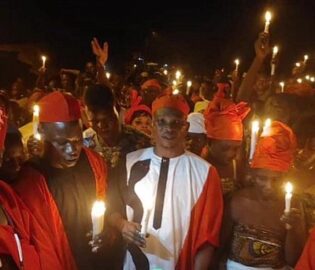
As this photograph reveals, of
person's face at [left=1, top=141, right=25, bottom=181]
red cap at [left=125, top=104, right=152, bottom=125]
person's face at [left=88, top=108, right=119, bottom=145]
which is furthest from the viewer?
red cap at [left=125, top=104, right=152, bottom=125]

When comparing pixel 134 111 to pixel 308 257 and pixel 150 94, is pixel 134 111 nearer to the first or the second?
pixel 150 94

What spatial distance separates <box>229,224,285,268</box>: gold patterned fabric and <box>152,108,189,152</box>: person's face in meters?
0.86

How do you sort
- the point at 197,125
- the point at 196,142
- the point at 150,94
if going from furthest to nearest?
the point at 150,94, the point at 197,125, the point at 196,142

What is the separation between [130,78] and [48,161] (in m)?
10.4

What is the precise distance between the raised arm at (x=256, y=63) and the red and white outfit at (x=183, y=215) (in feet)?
8.41

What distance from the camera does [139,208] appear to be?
170 inches

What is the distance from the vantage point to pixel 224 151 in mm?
5305

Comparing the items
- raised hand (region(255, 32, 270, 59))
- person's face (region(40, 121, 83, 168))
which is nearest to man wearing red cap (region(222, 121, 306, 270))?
person's face (region(40, 121, 83, 168))

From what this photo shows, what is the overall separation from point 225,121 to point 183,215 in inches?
57.8

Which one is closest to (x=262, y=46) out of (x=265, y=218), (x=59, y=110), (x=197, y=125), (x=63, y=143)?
(x=197, y=125)

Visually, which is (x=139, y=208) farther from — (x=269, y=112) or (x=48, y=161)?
(x=269, y=112)

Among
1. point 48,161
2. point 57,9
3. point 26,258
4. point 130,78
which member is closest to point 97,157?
point 48,161

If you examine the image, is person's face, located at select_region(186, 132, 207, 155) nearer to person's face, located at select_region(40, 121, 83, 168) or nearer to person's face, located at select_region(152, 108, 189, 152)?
person's face, located at select_region(152, 108, 189, 152)

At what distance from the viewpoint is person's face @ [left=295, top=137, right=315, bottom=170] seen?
5.98 meters
